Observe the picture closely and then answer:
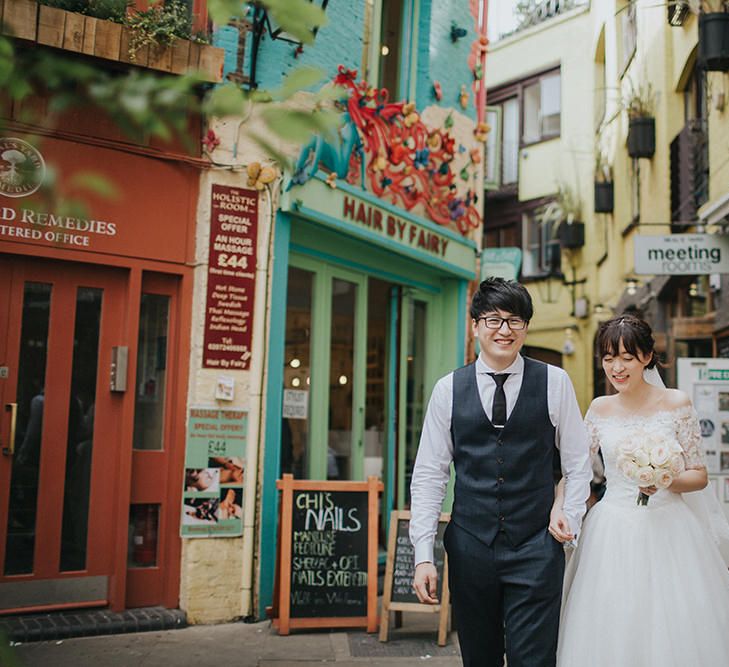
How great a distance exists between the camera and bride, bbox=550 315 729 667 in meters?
3.81

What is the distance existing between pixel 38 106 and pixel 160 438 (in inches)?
99.8

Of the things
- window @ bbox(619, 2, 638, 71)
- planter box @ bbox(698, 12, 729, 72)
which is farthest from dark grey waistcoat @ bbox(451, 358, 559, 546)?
window @ bbox(619, 2, 638, 71)

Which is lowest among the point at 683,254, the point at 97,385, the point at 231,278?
the point at 97,385

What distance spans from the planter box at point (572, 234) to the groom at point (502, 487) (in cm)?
1526

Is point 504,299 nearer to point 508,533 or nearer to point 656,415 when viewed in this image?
point 508,533

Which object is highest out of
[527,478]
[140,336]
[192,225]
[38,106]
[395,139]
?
[395,139]

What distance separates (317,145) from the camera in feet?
24.1

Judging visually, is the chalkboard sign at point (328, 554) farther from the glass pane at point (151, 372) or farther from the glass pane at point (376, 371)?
the glass pane at point (376, 371)

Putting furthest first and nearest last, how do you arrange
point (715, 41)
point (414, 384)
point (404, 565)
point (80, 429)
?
point (414, 384)
point (715, 41)
point (404, 565)
point (80, 429)

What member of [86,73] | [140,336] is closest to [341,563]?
[140,336]

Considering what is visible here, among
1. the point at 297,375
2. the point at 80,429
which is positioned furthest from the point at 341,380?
the point at 80,429

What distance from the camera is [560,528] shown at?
340cm

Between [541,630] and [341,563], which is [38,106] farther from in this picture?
[541,630]

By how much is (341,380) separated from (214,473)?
2027 millimetres
